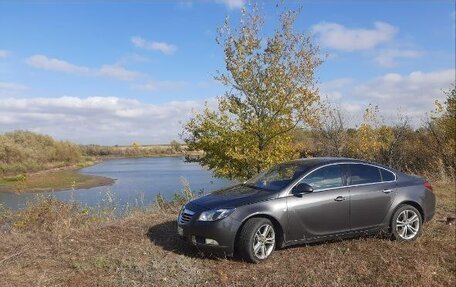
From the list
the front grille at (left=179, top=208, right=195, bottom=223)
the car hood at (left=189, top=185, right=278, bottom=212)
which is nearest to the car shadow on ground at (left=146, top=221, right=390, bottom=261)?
the front grille at (left=179, top=208, right=195, bottom=223)

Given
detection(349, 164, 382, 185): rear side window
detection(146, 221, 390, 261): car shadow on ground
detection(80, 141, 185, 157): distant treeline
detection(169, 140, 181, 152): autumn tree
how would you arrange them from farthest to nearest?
detection(80, 141, 185, 157): distant treeline → detection(169, 140, 181, 152): autumn tree → detection(349, 164, 382, 185): rear side window → detection(146, 221, 390, 261): car shadow on ground

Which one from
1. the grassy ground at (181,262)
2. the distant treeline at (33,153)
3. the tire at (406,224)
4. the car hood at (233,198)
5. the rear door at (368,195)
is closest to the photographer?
the grassy ground at (181,262)

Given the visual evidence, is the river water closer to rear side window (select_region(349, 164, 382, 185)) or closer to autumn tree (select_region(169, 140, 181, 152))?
autumn tree (select_region(169, 140, 181, 152))

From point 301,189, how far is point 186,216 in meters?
1.83

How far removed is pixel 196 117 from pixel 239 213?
453 inches

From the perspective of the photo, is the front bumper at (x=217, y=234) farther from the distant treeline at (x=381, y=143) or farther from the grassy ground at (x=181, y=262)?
the distant treeline at (x=381, y=143)

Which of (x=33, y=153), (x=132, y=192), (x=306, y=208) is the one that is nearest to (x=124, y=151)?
(x=33, y=153)

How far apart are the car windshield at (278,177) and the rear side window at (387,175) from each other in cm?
155

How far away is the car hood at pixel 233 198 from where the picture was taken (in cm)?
671

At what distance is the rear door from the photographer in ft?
24.4

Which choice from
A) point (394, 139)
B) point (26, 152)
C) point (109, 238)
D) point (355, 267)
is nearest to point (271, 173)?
point (355, 267)

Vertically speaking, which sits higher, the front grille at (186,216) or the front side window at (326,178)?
the front side window at (326,178)

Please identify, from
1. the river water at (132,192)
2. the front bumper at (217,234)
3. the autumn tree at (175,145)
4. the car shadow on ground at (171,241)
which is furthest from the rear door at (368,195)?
the autumn tree at (175,145)

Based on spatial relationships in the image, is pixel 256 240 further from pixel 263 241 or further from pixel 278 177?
pixel 278 177
